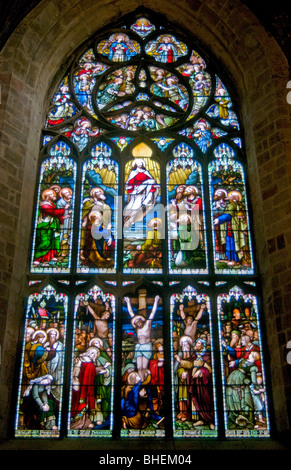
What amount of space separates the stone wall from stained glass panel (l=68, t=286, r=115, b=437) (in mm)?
747

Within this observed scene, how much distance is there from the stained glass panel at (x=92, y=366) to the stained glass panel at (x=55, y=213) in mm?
675

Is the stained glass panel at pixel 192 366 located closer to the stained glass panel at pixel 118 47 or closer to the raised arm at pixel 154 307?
the raised arm at pixel 154 307

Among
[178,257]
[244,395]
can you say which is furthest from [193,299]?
[244,395]

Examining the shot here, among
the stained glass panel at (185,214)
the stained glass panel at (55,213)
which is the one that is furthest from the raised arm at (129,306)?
the stained glass panel at (55,213)

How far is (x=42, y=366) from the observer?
8.30m

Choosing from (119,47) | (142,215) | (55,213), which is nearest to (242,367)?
(142,215)

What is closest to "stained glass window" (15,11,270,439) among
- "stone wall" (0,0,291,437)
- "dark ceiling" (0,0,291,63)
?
"stone wall" (0,0,291,437)

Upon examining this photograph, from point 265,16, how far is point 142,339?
5129 mm

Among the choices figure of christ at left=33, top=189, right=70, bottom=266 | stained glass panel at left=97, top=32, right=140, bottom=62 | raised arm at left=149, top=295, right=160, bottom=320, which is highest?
stained glass panel at left=97, top=32, right=140, bottom=62

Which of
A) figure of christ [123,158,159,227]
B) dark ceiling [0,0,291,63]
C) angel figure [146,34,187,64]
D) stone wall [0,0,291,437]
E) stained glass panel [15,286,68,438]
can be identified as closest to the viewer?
stained glass panel [15,286,68,438]

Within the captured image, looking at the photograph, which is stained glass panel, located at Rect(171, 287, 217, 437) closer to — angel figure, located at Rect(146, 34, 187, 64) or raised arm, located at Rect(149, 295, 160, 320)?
raised arm, located at Rect(149, 295, 160, 320)

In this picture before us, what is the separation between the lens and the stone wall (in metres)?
8.28

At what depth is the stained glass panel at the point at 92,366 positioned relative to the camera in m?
7.99

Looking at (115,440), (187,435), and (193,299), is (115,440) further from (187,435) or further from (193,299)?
(193,299)
